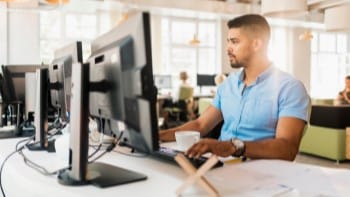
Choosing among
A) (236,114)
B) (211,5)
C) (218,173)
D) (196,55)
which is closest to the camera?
(218,173)

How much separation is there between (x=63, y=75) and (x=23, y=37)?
721cm

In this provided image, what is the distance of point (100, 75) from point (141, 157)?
0.48 m

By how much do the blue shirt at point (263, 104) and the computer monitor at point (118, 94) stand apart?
2.62ft

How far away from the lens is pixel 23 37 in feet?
27.2

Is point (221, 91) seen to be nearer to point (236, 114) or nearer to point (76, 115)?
point (236, 114)

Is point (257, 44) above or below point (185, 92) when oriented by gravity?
above

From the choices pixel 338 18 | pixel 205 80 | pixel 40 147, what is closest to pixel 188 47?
pixel 205 80

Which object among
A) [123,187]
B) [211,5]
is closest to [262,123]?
[123,187]

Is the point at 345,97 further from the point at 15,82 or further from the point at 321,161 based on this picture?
the point at 15,82

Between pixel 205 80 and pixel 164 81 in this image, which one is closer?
pixel 164 81

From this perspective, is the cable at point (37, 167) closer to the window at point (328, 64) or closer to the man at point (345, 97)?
the man at point (345, 97)

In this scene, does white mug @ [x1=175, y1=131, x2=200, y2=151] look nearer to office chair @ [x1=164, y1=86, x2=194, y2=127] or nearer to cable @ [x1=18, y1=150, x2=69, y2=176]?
cable @ [x1=18, y1=150, x2=69, y2=176]

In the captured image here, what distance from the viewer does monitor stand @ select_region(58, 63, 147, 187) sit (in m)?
1.17

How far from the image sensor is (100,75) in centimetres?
122
